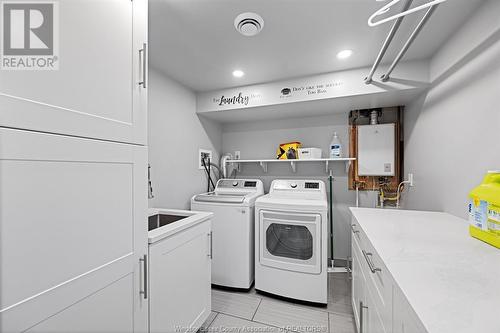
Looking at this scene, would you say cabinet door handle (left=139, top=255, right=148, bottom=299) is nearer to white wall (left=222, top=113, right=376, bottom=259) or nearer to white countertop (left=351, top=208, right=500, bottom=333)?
white countertop (left=351, top=208, right=500, bottom=333)

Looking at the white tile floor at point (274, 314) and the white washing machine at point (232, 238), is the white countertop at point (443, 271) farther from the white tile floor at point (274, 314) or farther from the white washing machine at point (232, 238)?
the white washing machine at point (232, 238)

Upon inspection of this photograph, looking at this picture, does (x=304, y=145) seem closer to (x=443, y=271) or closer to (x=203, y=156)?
→ (x=203, y=156)

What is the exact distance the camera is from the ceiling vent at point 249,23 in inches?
53.1

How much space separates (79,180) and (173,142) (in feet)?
5.03

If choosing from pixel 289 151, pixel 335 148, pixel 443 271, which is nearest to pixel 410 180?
pixel 335 148

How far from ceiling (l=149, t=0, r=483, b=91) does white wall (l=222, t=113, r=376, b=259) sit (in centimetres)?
85

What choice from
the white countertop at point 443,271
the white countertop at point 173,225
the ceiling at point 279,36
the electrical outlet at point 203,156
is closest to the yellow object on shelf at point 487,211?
the white countertop at point 443,271

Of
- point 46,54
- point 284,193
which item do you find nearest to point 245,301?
point 284,193

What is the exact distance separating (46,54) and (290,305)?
249 cm

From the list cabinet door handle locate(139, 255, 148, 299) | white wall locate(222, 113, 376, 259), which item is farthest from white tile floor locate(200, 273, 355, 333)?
cabinet door handle locate(139, 255, 148, 299)

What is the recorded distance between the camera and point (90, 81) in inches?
31.9

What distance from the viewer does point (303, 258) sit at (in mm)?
2047

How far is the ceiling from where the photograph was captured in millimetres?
1274

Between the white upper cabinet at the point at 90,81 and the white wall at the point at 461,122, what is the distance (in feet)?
6.41
